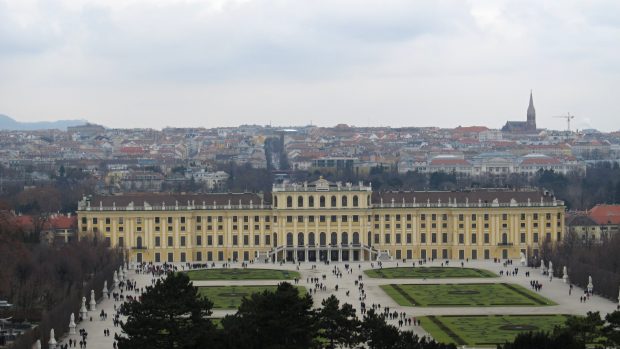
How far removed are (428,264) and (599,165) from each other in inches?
3905

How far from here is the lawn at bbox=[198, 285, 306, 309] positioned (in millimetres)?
64812

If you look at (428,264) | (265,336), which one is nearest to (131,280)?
(428,264)

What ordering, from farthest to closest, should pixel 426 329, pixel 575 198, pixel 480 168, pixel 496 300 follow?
pixel 480 168 → pixel 575 198 → pixel 496 300 → pixel 426 329

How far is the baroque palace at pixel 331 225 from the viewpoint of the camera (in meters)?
90.4

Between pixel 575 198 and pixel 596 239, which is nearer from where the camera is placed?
pixel 596 239

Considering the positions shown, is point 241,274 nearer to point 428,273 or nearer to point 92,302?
point 428,273

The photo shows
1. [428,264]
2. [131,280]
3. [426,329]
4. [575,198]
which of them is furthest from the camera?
[575,198]

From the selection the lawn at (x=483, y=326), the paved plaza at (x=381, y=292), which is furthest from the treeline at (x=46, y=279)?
the lawn at (x=483, y=326)

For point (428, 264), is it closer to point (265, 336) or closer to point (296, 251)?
point (296, 251)

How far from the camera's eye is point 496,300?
66812mm

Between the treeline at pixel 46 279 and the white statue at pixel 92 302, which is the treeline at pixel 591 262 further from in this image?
the treeline at pixel 46 279

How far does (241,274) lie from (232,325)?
113 feet

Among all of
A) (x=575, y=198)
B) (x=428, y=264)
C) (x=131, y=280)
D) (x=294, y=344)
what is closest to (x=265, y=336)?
(x=294, y=344)

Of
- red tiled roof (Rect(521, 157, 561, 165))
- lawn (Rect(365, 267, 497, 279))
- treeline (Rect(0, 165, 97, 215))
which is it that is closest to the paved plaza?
lawn (Rect(365, 267, 497, 279))
